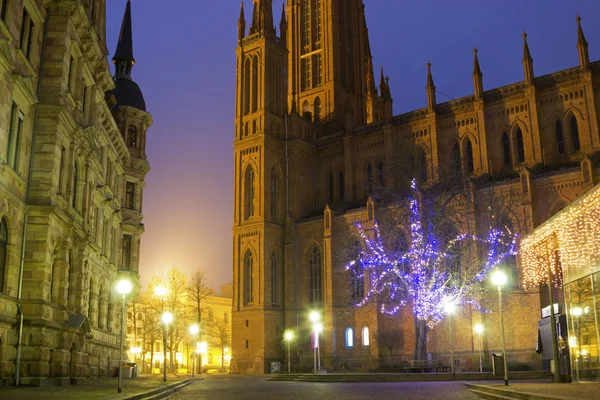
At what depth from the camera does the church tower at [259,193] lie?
5756 centimetres

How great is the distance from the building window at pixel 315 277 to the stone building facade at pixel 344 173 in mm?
107

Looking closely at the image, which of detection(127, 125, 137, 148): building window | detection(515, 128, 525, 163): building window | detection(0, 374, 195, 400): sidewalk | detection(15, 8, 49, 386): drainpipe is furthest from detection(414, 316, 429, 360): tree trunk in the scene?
detection(15, 8, 49, 386): drainpipe

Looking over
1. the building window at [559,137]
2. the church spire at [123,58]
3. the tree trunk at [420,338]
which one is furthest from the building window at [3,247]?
the building window at [559,137]

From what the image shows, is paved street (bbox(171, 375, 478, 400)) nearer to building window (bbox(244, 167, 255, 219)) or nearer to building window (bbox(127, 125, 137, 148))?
building window (bbox(127, 125, 137, 148))

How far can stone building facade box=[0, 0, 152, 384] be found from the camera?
2056 cm

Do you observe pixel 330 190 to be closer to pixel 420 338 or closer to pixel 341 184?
pixel 341 184

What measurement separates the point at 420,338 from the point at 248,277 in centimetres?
2207

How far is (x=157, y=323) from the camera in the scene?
237 ft

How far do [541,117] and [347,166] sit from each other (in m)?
18.4

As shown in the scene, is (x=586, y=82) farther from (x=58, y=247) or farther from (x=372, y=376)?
(x=58, y=247)

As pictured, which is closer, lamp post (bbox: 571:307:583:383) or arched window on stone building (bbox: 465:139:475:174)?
lamp post (bbox: 571:307:583:383)

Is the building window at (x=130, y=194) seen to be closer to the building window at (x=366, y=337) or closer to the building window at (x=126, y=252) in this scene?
the building window at (x=126, y=252)

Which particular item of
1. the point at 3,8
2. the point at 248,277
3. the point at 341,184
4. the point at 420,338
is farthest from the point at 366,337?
the point at 3,8

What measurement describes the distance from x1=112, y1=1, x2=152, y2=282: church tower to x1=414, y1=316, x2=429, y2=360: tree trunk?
752 inches
